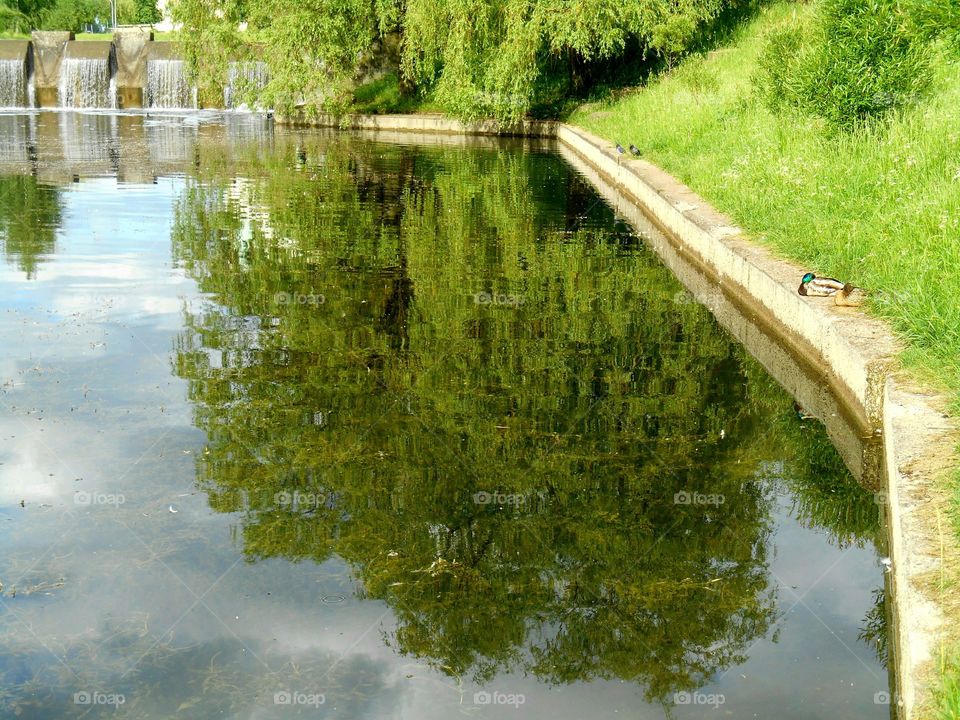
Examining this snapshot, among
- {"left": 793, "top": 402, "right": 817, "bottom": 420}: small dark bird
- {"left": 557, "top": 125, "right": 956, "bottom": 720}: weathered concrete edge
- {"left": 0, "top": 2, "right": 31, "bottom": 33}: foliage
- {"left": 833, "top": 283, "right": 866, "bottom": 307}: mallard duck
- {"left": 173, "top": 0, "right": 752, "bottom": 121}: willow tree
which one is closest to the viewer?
{"left": 557, "top": 125, "right": 956, "bottom": 720}: weathered concrete edge

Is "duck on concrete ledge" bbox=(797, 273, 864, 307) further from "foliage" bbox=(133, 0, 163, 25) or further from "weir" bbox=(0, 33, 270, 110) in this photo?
"foliage" bbox=(133, 0, 163, 25)

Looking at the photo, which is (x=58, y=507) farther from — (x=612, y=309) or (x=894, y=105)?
(x=894, y=105)

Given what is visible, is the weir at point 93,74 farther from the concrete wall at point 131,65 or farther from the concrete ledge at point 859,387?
the concrete ledge at point 859,387

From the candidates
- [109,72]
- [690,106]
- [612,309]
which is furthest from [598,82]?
[612,309]

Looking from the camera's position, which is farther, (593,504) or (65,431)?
(65,431)

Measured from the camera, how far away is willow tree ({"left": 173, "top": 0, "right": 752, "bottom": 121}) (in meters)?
33.7

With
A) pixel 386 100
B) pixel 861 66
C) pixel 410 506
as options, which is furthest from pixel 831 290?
pixel 386 100

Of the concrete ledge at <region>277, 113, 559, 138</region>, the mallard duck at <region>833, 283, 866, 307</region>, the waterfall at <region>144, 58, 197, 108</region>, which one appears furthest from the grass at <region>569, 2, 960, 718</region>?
the waterfall at <region>144, 58, 197, 108</region>

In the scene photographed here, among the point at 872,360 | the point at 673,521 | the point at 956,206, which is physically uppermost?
the point at 956,206

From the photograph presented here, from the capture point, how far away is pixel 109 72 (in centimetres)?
4859

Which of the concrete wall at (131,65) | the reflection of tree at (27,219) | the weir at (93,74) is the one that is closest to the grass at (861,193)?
the reflection of tree at (27,219)

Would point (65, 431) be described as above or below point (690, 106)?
below

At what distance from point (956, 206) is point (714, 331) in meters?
2.58

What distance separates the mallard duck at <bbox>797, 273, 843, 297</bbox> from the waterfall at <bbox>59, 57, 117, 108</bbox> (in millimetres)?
43499
